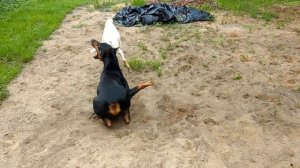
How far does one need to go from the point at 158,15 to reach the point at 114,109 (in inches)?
198

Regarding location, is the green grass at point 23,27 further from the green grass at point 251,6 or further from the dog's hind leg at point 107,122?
the green grass at point 251,6

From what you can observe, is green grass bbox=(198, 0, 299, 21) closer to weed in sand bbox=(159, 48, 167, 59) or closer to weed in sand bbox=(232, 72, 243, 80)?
weed in sand bbox=(159, 48, 167, 59)

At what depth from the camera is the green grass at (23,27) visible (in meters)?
7.49

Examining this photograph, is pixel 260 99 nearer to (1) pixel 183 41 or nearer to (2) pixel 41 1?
(1) pixel 183 41

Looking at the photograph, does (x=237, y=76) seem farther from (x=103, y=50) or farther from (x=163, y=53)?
(x=103, y=50)

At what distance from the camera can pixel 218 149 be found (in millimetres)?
4723

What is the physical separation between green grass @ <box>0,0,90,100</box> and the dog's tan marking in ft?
6.97

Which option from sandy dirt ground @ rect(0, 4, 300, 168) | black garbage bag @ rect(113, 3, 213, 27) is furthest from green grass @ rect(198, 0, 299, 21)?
sandy dirt ground @ rect(0, 4, 300, 168)

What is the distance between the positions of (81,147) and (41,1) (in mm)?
8174

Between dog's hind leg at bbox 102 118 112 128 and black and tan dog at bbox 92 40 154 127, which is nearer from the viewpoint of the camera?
black and tan dog at bbox 92 40 154 127

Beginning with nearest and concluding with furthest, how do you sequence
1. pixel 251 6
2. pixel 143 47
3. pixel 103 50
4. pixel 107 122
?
pixel 107 122 → pixel 103 50 → pixel 143 47 → pixel 251 6

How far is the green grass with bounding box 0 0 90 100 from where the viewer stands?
7.49 metres

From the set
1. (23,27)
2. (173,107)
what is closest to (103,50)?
(173,107)

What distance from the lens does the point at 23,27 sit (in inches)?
375
